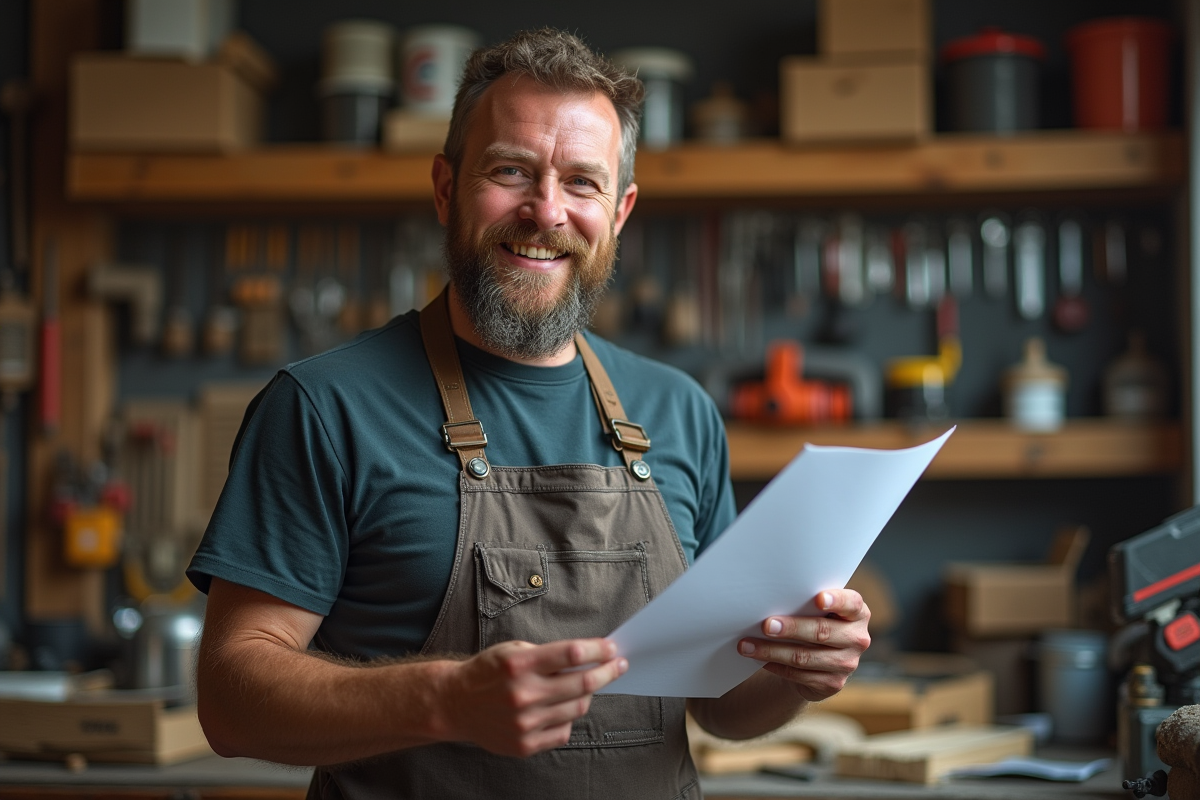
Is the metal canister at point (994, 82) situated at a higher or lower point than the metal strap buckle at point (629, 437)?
higher

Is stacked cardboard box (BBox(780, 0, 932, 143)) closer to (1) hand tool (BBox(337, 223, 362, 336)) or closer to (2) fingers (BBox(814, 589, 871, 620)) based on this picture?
(1) hand tool (BBox(337, 223, 362, 336))

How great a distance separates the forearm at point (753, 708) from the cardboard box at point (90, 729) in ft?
4.03

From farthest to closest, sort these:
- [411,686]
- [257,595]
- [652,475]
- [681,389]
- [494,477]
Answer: [681,389], [652,475], [494,477], [257,595], [411,686]

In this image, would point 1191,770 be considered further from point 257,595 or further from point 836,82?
point 836,82

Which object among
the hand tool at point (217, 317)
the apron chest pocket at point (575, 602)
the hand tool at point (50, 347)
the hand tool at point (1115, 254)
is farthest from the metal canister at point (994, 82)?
the hand tool at point (50, 347)

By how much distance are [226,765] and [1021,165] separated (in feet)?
7.40

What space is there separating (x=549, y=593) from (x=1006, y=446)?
1841mm

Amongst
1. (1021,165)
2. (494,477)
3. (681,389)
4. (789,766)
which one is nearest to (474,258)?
(494,477)

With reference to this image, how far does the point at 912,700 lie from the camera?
2.49 meters

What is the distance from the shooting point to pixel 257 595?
1.26 meters

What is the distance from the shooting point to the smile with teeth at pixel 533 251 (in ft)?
4.79

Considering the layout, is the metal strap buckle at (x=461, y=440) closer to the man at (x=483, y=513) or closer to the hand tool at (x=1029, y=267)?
the man at (x=483, y=513)

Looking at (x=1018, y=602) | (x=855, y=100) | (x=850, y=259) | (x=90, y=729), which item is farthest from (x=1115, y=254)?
(x=90, y=729)

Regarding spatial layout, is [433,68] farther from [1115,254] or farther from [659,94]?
[1115,254]
